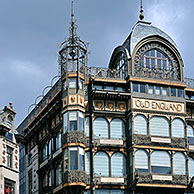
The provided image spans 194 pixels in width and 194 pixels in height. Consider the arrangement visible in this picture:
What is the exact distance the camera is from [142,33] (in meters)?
73.0

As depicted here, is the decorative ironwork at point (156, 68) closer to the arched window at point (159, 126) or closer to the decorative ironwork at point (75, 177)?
the arched window at point (159, 126)

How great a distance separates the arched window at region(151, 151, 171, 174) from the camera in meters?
68.0

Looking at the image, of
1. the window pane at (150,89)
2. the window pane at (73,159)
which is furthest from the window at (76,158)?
the window pane at (150,89)

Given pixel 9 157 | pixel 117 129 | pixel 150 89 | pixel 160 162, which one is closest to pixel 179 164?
pixel 160 162

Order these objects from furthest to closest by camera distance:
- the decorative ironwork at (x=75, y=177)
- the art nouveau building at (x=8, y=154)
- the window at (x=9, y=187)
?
the decorative ironwork at (x=75, y=177) → the window at (x=9, y=187) → the art nouveau building at (x=8, y=154)

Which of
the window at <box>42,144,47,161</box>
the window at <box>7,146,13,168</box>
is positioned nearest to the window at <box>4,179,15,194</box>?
the window at <box>7,146,13,168</box>

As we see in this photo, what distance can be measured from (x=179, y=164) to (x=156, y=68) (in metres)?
10.7

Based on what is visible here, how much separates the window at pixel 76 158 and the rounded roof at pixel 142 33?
41.4 feet

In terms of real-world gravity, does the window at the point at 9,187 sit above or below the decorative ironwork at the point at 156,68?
below

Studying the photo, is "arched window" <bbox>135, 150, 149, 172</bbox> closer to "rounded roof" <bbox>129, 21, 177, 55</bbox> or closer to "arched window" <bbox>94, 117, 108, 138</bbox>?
"arched window" <bbox>94, 117, 108, 138</bbox>

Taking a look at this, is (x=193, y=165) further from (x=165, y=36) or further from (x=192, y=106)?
(x=165, y=36)

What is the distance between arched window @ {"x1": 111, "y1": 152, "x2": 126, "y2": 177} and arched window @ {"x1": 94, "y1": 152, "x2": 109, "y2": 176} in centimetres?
62

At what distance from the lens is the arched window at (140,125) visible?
2704 inches

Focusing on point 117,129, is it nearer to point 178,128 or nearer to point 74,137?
point 74,137
